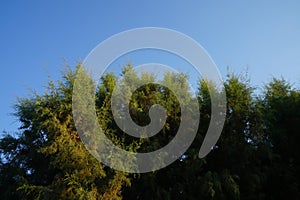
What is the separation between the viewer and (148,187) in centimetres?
1596

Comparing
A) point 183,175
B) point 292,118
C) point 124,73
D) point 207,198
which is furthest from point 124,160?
point 292,118

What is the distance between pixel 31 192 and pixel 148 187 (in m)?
4.97

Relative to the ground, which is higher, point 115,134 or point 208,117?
point 208,117

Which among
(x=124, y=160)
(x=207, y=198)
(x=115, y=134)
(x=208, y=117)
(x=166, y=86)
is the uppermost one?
(x=166, y=86)

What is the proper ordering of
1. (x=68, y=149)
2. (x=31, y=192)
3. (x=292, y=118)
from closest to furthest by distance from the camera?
1. (x=68, y=149)
2. (x=31, y=192)
3. (x=292, y=118)

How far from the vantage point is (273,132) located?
18.2 meters

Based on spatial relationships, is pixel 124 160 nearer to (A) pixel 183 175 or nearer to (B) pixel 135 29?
(A) pixel 183 175

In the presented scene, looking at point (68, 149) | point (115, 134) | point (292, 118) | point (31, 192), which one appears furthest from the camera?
point (292, 118)

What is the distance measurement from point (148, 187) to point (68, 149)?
4183 millimetres

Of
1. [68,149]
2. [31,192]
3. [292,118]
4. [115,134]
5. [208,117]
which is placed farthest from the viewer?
[292,118]

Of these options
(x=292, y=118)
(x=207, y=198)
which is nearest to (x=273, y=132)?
(x=292, y=118)

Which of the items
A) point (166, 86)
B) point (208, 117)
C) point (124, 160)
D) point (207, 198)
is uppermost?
point (166, 86)

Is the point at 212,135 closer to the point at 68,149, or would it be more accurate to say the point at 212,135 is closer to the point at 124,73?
the point at 124,73

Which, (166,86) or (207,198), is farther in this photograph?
(166,86)
